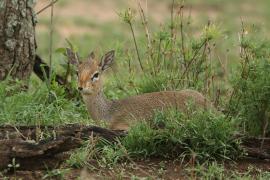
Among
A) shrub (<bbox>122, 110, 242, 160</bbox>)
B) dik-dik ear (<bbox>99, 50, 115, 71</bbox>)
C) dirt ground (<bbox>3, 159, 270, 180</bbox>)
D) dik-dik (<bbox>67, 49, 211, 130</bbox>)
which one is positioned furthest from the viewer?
dik-dik ear (<bbox>99, 50, 115, 71</bbox>)

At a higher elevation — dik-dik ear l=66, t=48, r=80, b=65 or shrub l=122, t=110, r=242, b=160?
dik-dik ear l=66, t=48, r=80, b=65

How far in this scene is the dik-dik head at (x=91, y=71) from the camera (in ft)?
22.0

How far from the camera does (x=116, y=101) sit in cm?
682

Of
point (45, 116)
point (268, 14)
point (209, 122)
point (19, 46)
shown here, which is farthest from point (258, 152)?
point (268, 14)

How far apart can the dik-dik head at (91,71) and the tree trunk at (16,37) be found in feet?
1.72

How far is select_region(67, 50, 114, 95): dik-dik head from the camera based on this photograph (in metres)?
6.70

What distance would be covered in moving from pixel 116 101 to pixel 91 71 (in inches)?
13.9

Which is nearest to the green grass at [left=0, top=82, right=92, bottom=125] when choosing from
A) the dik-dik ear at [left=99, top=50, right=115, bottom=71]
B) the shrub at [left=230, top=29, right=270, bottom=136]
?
the dik-dik ear at [left=99, top=50, right=115, bottom=71]

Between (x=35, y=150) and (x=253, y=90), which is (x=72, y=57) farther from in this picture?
(x=35, y=150)

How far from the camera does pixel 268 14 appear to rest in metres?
15.4

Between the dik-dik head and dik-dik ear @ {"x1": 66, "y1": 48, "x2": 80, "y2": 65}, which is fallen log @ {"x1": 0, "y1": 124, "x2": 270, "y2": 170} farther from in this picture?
dik-dik ear @ {"x1": 66, "y1": 48, "x2": 80, "y2": 65}

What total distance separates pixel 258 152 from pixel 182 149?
1.95ft

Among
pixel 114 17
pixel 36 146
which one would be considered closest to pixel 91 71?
pixel 36 146

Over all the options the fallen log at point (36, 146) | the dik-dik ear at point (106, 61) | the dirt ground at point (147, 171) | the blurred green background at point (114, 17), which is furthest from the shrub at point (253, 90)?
the blurred green background at point (114, 17)
